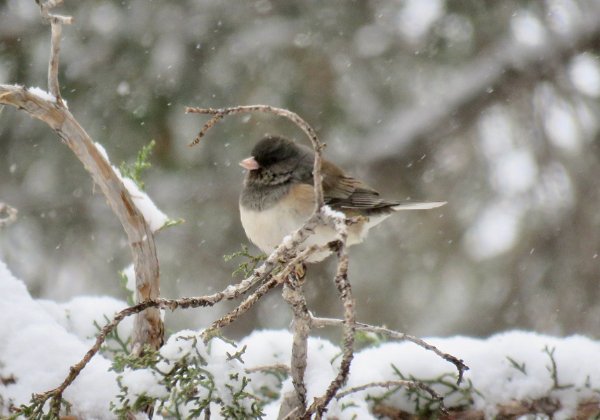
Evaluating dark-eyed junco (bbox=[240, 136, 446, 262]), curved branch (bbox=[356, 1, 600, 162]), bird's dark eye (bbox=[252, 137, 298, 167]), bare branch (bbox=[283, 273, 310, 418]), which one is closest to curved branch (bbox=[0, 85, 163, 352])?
bare branch (bbox=[283, 273, 310, 418])

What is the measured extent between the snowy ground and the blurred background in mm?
1752

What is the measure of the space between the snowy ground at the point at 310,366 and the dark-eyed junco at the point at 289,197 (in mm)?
614

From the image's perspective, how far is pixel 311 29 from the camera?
145 inches

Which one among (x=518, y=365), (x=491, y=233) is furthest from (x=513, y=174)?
(x=518, y=365)

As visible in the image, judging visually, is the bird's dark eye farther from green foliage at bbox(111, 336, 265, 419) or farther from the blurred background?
green foliage at bbox(111, 336, 265, 419)

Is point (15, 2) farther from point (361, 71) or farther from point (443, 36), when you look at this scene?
point (443, 36)

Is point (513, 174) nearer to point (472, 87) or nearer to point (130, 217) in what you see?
point (472, 87)

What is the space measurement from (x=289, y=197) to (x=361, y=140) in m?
1.34

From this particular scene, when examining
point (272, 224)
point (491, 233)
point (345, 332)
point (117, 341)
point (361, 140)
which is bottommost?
point (345, 332)

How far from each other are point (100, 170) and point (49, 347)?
299 millimetres

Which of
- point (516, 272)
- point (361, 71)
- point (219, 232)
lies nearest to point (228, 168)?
point (219, 232)

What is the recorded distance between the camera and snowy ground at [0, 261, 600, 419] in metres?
1.22

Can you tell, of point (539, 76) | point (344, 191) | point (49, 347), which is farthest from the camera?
point (539, 76)

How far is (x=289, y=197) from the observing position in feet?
7.75
